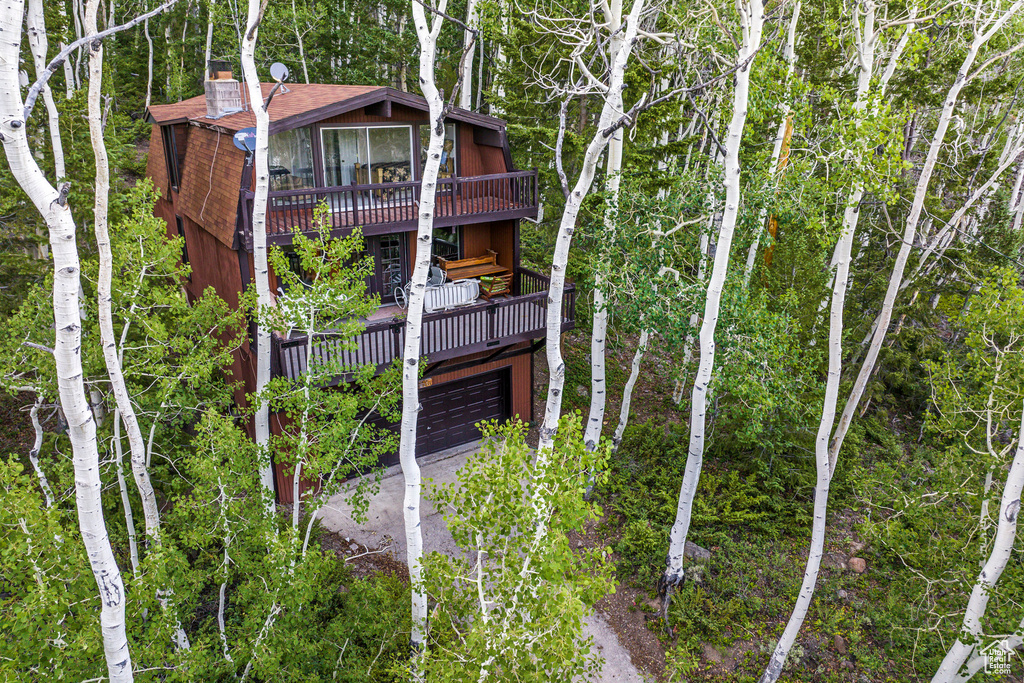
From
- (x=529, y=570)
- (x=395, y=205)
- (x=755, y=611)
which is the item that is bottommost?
(x=755, y=611)

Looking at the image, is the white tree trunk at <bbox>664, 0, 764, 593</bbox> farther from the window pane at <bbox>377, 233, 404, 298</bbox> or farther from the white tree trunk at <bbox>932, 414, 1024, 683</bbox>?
the window pane at <bbox>377, 233, 404, 298</bbox>

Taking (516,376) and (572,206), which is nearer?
(572,206)

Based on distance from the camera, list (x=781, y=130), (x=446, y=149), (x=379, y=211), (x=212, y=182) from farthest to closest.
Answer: (x=781, y=130) → (x=446, y=149) → (x=212, y=182) → (x=379, y=211)

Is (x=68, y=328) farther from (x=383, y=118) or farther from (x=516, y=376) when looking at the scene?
(x=516, y=376)

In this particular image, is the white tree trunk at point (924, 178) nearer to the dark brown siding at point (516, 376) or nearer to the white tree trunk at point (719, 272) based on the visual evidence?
the white tree trunk at point (719, 272)

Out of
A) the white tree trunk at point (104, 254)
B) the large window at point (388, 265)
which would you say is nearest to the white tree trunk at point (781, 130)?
the large window at point (388, 265)

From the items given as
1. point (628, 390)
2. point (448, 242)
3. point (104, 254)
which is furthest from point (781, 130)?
point (104, 254)

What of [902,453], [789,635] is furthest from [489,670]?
[902,453]
